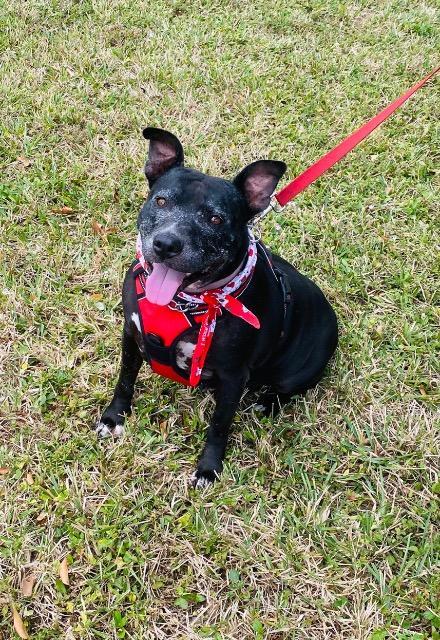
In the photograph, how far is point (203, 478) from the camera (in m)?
3.38

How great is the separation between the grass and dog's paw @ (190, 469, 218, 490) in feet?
0.19

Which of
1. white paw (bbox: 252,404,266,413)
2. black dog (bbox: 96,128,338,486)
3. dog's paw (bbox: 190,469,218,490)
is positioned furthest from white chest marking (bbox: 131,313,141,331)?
white paw (bbox: 252,404,266,413)

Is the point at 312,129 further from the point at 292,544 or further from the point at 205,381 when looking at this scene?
the point at 292,544

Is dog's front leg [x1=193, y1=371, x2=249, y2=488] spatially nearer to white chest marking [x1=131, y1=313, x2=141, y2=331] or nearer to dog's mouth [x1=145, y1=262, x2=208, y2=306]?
white chest marking [x1=131, y1=313, x2=141, y2=331]

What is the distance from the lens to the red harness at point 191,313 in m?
2.80

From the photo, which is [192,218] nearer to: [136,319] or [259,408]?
[136,319]

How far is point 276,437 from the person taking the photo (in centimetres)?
366

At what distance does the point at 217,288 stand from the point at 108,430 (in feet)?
4.16

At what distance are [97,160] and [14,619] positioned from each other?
3.80m

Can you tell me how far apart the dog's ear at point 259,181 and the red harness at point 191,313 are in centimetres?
22

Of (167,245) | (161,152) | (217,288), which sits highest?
(161,152)

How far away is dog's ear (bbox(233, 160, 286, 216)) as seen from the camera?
2.69 m

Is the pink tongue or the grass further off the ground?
the pink tongue

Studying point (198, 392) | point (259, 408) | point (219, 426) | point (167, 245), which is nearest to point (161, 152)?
point (167, 245)
